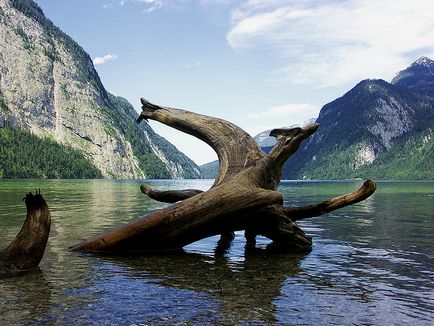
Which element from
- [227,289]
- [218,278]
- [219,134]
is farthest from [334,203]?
[227,289]

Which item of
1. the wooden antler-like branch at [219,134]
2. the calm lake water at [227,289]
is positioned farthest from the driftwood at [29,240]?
the wooden antler-like branch at [219,134]

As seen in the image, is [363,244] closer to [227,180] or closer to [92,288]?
[227,180]

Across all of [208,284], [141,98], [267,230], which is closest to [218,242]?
[267,230]

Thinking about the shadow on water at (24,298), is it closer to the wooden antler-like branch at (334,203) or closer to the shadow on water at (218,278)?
the shadow on water at (218,278)

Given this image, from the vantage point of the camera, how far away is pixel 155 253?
46.8 ft

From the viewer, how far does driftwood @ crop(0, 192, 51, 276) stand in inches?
416

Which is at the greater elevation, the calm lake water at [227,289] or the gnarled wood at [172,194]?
the gnarled wood at [172,194]

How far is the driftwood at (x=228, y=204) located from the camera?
13.3 m

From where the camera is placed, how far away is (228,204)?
13469 millimetres

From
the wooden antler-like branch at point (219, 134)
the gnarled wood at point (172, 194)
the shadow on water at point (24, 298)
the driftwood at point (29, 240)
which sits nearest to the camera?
the shadow on water at point (24, 298)

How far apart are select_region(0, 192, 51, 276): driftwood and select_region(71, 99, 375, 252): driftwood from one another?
286 cm

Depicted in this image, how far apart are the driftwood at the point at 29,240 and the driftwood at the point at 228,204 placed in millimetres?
2864

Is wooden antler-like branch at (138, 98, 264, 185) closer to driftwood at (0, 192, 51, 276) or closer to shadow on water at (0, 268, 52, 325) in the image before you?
driftwood at (0, 192, 51, 276)

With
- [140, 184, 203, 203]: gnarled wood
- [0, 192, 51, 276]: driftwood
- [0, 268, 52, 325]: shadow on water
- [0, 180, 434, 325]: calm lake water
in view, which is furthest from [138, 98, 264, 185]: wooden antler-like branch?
[0, 268, 52, 325]: shadow on water
